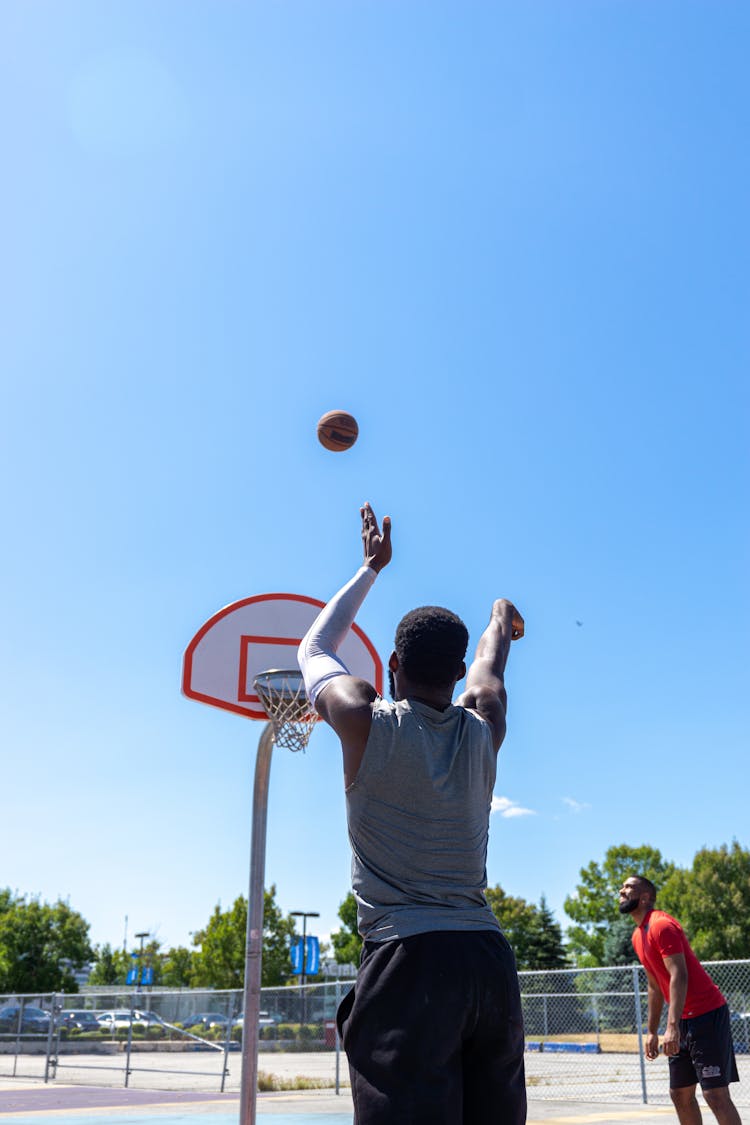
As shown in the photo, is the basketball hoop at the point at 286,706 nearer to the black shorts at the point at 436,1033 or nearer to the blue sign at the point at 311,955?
the black shorts at the point at 436,1033

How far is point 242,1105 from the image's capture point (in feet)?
20.4

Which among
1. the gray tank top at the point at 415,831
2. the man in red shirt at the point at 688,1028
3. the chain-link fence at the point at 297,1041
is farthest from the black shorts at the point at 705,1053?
the chain-link fence at the point at 297,1041

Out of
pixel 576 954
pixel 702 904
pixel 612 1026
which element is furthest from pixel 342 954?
pixel 612 1026

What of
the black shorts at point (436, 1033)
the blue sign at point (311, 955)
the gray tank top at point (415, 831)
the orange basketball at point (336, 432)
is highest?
the orange basketball at point (336, 432)

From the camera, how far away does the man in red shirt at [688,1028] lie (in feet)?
20.0

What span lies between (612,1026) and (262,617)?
46.1 feet

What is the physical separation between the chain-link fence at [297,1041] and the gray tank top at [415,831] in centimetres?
1343

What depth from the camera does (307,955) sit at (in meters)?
49.6

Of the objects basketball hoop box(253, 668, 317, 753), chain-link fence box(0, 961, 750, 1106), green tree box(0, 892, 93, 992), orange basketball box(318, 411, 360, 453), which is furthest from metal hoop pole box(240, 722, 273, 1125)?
green tree box(0, 892, 93, 992)

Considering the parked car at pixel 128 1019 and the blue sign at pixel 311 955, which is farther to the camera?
the blue sign at pixel 311 955

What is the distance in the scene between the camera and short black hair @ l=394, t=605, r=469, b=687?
2678mm

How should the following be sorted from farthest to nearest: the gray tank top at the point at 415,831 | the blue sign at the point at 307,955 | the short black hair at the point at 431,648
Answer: the blue sign at the point at 307,955, the short black hair at the point at 431,648, the gray tank top at the point at 415,831

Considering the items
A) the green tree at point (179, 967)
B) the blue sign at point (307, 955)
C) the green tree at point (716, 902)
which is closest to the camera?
the green tree at point (716, 902)

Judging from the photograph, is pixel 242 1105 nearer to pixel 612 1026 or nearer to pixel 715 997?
pixel 715 997
